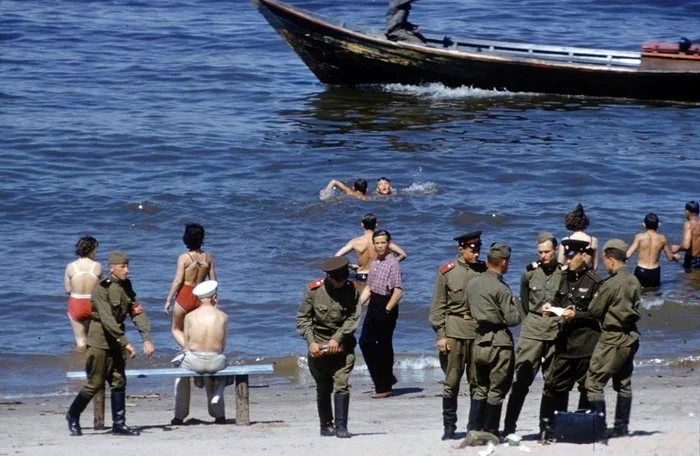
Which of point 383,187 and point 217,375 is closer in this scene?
point 217,375

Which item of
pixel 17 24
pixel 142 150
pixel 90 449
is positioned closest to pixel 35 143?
pixel 142 150

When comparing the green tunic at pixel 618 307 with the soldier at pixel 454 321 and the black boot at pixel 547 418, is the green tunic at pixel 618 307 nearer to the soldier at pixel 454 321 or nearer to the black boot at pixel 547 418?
the black boot at pixel 547 418

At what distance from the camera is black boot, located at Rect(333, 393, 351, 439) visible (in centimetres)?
927

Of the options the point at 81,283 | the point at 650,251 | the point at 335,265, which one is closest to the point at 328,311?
the point at 335,265

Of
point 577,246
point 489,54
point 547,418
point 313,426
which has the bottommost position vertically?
point 313,426

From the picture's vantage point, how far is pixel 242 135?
24.3 metres

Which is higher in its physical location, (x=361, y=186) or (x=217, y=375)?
(x=361, y=186)

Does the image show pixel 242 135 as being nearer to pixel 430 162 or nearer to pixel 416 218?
pixel 430 162

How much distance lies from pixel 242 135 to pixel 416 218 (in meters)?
6.54

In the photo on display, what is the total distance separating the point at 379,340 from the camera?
11.3 meters

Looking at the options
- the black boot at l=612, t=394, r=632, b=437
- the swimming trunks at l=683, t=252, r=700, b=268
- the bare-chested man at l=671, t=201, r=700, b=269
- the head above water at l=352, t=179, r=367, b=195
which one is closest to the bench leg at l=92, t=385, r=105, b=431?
the black boot at l=612, t=394, r=632, b=437

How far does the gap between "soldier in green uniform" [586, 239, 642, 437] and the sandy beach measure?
0.45m

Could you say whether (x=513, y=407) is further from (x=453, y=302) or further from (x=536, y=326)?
(x=453, y=302)

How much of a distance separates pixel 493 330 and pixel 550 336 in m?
0.44
